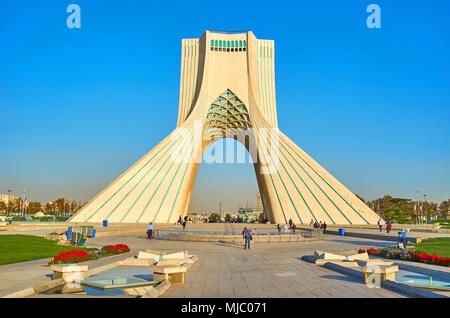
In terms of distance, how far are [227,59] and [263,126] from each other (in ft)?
32.8

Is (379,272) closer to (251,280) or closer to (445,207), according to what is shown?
(251,280)

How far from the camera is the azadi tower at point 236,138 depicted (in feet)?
83.5

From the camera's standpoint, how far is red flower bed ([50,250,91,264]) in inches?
304

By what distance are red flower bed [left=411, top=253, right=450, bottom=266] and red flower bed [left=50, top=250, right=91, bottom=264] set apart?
8.63 meters

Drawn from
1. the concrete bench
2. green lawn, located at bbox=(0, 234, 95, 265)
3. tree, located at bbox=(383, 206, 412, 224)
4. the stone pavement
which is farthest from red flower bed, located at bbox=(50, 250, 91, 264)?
tree, located at bbox=(383, 206, 412, 224)

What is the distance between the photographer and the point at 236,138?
141ft

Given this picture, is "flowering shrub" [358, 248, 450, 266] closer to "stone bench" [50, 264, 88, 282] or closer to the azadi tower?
"stone bench" [50, 264, 88, 282]

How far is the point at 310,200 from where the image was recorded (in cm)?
2602

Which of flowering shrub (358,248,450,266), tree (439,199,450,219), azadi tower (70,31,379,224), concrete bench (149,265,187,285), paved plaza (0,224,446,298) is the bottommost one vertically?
tree (439,199,450,219)

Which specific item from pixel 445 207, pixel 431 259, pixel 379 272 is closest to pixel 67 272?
pixel 379 272

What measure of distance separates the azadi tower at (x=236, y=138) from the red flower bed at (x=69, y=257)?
16478 millimetres

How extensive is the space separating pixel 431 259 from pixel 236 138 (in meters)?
35.2

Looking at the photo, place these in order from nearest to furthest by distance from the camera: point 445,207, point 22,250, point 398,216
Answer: point 22,250
point 398,216
point 445,207

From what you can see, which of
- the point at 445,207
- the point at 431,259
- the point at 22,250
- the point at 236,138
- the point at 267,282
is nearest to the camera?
the point at 267,282
